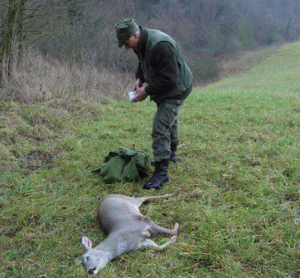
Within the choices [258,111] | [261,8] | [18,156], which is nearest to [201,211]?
[18,156]

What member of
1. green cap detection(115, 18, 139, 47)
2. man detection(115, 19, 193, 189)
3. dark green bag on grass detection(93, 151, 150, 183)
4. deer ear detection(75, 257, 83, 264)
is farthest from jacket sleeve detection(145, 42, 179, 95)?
deer ear detection(75, 257, 83, 264)

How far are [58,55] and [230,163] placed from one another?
13.6 meters

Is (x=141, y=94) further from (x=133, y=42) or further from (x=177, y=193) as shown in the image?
(x=177, y=193)

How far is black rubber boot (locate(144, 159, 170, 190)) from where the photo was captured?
3.51 metres

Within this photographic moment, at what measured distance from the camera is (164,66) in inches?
123

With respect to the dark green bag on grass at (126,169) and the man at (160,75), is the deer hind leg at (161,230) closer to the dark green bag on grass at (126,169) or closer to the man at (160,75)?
the man at (160,75)

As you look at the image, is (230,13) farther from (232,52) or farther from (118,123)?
(118,123)

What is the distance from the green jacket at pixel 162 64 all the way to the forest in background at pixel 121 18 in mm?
5231

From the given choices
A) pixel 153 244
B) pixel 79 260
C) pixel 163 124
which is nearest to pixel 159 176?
pixel 163 124

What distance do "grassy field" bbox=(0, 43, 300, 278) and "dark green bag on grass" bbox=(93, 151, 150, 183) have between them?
110mm

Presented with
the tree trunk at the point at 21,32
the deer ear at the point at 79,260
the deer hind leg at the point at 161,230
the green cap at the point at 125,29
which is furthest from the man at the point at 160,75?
the tree trunk at the point at 21,32

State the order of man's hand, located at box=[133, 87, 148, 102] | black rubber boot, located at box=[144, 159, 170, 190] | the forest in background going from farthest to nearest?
the forest in background < black rubber boot, located at box=[144, 159, 170, 190] < man's hand, located at box=[133, 87, 148, 102]

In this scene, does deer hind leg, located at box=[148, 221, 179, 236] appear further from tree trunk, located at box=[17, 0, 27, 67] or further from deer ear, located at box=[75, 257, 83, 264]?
tree trunk, located at box=[17, 0, 27, 67]

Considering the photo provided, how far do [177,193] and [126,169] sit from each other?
76cm
